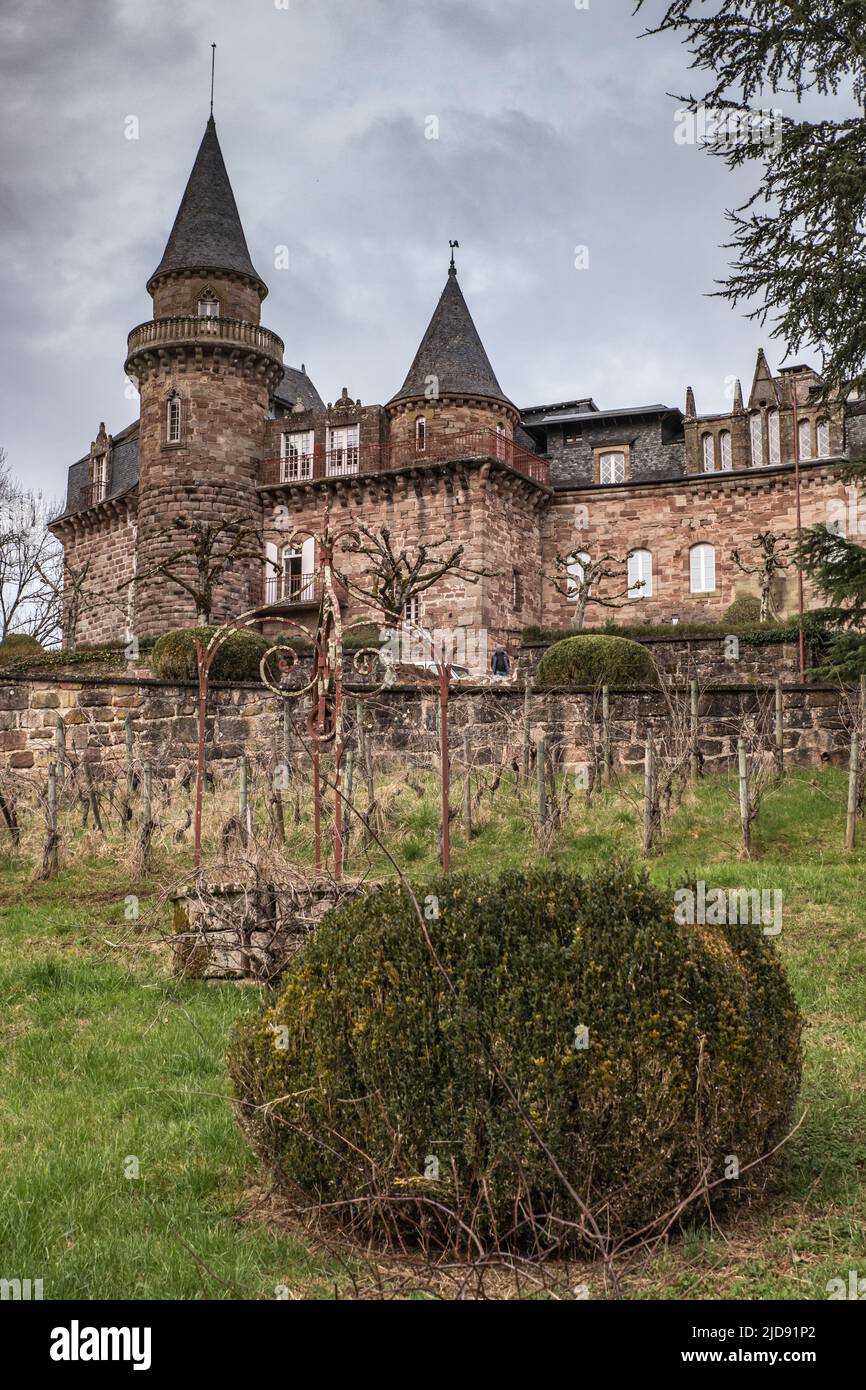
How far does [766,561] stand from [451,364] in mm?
10725

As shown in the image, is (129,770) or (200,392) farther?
(200,392)

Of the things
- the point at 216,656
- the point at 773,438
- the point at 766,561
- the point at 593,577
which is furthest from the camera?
the point at 773,438

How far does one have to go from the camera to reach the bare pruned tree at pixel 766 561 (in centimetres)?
3362

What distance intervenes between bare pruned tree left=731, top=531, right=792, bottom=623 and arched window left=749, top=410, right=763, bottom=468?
8.10ft

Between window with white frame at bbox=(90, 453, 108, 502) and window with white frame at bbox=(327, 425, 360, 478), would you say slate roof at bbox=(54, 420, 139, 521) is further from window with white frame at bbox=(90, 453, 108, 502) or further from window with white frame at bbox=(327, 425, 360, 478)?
window with white frame at bbox=(327, 425, 360, 478)

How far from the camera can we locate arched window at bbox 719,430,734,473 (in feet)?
124

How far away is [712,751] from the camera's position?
1742 cm

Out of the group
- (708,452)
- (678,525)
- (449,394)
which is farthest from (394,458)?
(708,452)

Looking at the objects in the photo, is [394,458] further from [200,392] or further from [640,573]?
[640,573]

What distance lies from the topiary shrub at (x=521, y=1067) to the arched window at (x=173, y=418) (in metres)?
Result: 33.3

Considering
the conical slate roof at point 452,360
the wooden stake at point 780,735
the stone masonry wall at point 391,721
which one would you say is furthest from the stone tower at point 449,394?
the wooden stake at point 780,735

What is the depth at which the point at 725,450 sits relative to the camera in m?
37.9

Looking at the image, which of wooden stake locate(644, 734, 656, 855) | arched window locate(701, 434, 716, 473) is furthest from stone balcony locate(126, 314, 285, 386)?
wooden stake locate(644, 734, 656, 855)

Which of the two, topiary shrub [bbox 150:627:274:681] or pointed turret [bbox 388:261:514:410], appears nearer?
topiary shrub [bbox 150:627:274:681]
